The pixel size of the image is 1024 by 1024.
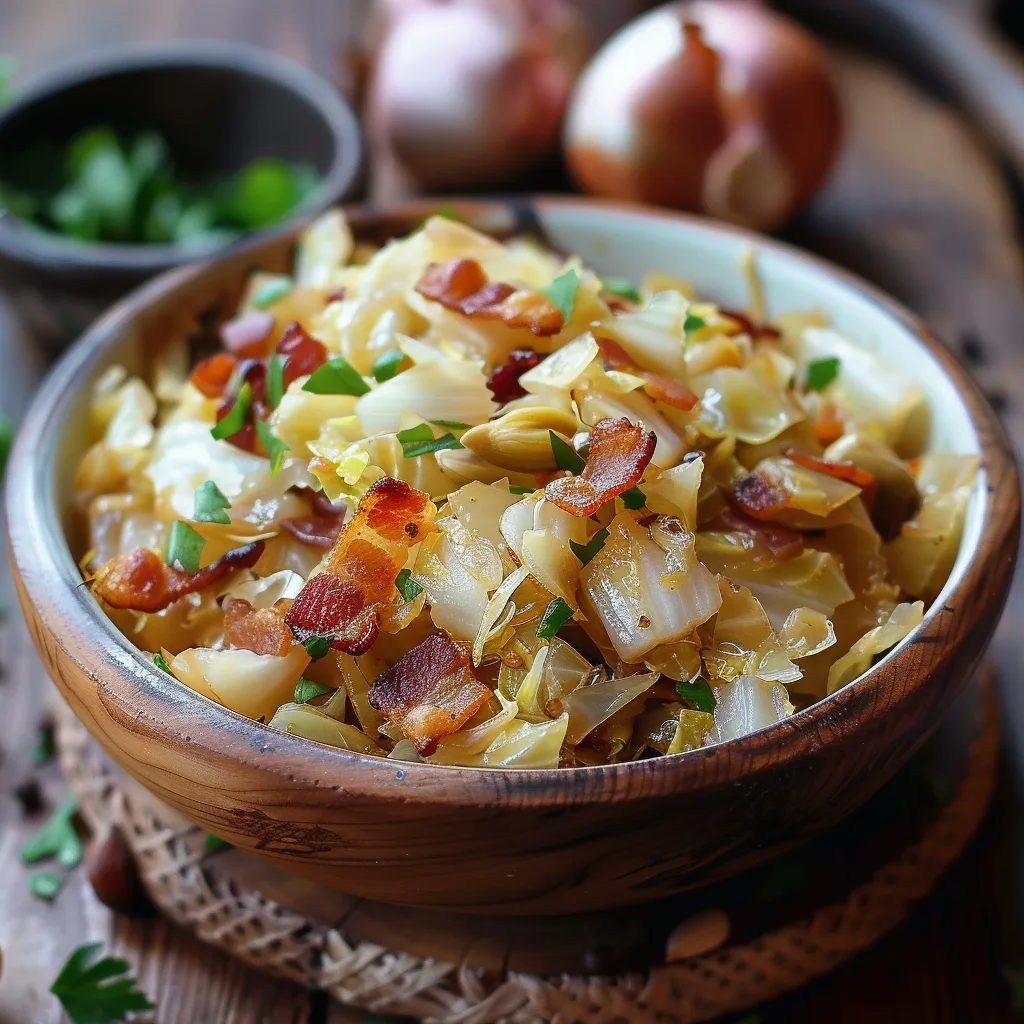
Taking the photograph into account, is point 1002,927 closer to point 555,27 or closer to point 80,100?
point 555,27

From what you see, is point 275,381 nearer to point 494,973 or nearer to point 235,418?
point 235,418

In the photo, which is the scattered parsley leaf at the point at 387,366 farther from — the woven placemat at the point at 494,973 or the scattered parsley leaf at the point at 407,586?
the woven placemat at the point at 494,973

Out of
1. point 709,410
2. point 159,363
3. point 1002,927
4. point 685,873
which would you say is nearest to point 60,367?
point 159,363

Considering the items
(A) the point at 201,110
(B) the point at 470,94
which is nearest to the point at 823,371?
(B) the point at 470,94

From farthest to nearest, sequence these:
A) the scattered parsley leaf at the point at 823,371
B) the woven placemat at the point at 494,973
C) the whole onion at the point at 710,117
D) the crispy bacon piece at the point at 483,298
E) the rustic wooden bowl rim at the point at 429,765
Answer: the whole onion at the point at 710,117 < the scattered parsley leaf at the point at 823,371 < the crispy bacon piece at the point at 483,298 < the woven placemat at the point at 494,973 < the rustic wooden bowl rim at the point at 429,765

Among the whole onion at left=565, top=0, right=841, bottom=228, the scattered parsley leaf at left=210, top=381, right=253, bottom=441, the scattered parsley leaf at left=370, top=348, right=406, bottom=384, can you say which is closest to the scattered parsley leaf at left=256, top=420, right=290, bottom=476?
the scattered parsley leaf at left=210, top=381, right=253, bottom=441

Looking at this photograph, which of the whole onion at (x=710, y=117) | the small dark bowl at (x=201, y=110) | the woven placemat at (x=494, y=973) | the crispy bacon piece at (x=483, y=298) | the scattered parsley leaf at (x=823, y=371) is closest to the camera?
the woven placemat at (x=494, y=973)

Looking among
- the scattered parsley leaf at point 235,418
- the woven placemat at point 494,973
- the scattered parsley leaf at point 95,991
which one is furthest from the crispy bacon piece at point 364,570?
the scattered parsley leaf at point 95,991
